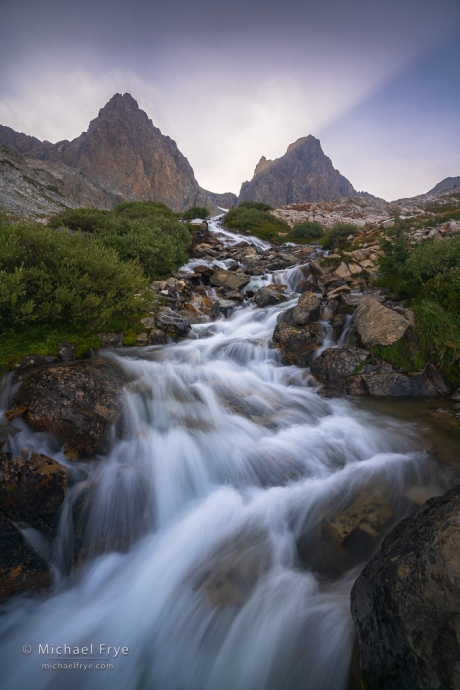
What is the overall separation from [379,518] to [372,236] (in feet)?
56.2

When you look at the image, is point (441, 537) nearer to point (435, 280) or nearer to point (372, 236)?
point (435, 280)

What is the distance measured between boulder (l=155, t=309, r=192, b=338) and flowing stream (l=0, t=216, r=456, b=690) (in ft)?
7.41

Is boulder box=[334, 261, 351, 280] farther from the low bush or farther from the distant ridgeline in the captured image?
the distant ridgeline

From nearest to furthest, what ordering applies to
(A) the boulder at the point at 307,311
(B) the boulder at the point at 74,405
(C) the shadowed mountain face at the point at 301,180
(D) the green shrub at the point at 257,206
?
(B) the boulder at the point at 74,405 < (A) the boulder at the point at 307,311 < (D) the green shrub at the point at 257,206 < (C) the shadowed mountain face at the point at 301,180

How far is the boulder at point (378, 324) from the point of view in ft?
26.7

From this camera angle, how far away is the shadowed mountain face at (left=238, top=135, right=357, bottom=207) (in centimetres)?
17262

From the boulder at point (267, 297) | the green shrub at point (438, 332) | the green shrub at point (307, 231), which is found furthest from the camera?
the green shrub at point (307, 231)

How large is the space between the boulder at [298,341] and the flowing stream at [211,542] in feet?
7.05

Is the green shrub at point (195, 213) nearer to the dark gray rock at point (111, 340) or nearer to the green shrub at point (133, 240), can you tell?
the green shrub at point (133, 240)

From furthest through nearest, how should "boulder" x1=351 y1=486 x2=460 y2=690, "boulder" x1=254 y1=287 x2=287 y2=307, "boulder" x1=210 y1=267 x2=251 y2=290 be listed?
"boulder" x1=210 y1=267 x2=251 y2=290, "boulder" x1=254 y1=287 x2=287 y2=307, "boulder" x1=351 y1=486 x2=460 y2=690

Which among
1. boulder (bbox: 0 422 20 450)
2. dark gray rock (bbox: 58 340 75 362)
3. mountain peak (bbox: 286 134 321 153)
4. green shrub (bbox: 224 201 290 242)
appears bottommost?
boulder (bbox: 0 422 20 450)

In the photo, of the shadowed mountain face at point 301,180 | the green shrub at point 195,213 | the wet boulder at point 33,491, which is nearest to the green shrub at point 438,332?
the wet boulder at point 33,491

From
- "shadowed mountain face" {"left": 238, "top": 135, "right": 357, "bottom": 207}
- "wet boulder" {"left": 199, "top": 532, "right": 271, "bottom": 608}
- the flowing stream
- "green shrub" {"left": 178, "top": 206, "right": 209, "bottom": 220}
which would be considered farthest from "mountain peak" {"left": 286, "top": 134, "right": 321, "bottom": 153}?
"wet boulder" {"left": 199, "top": 532, "right": 271, "bottom": 608}

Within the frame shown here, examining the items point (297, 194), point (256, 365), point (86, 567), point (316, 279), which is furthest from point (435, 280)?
point (297, 194)
